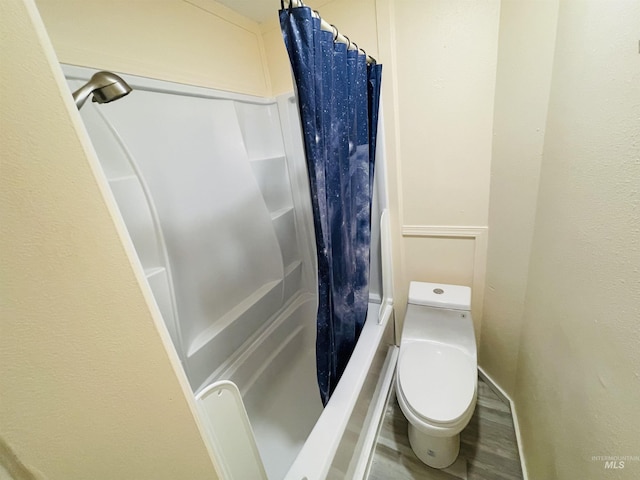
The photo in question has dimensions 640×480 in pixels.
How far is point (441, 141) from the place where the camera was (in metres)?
1.33

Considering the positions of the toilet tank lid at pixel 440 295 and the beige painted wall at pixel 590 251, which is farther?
the toilet tank lid at pixel 440 295

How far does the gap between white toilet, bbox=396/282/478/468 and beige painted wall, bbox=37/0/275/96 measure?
5.37ft

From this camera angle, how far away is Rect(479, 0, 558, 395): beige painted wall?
0.97 m

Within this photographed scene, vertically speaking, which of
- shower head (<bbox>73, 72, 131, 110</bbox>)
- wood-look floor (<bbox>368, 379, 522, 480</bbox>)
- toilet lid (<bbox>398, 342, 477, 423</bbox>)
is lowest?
wood-look floor (<bbox>368, 379, 522, 480</bbox>)

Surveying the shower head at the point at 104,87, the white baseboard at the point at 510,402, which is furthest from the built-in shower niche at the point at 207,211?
the white baseboard at the point at 510,402

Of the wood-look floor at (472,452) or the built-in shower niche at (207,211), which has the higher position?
the built-in shower niche at (207,211)

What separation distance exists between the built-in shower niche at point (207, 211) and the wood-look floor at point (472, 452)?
0.71 metres

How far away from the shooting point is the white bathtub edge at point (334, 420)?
0.82m

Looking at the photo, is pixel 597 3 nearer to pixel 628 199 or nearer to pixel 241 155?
pixel 628 199

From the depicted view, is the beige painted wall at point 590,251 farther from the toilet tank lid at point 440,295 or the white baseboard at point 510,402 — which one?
the toilet tank lid at point 440,295

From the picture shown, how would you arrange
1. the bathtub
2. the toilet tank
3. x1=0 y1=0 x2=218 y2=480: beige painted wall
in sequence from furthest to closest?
the toilet tank
the bathtub
x1=0 y1=0 x2=218 y2=480: beige painted wall

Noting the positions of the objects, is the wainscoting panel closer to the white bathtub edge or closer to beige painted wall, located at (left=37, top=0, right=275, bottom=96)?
the white bathtub edge

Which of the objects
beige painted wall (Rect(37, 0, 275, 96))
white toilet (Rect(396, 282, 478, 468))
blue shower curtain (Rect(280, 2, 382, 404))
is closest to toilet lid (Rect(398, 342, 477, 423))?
white toilet (Rect(396, 282, 478, 468))

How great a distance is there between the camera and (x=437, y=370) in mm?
1186
